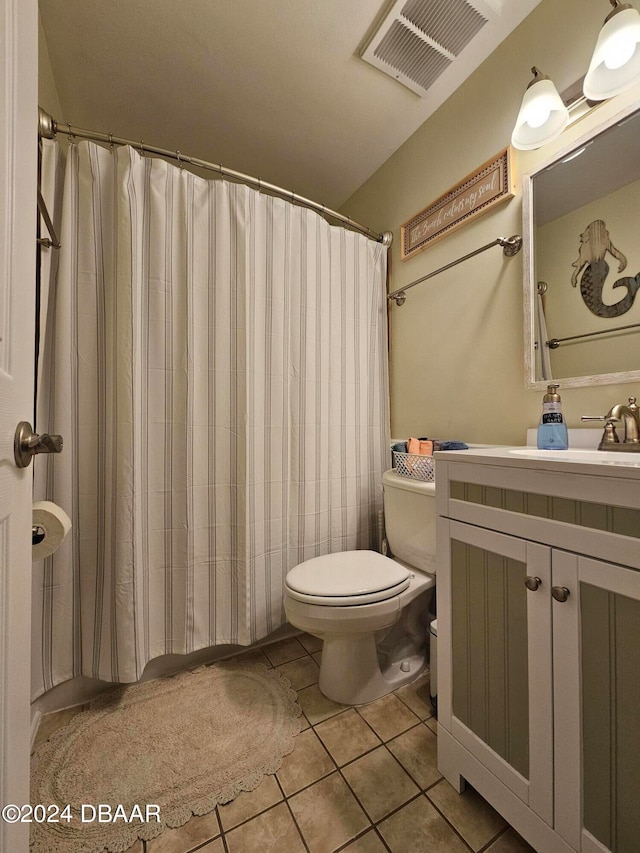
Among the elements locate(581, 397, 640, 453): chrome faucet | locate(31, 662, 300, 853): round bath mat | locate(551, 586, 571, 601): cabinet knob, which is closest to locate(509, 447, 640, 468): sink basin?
locate(581, 397, 640, 453): chrome faucet

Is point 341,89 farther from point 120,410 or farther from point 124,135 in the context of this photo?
point 120,410

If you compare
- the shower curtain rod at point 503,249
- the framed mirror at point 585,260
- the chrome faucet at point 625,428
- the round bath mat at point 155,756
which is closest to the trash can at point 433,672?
the round bath mat at point 155,756

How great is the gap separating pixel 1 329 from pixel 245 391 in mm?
907

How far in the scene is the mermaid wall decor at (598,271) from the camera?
99cm

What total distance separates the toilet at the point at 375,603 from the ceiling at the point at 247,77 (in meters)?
1.61

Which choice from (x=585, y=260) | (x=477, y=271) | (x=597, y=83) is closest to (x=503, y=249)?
(x=477, y=271)

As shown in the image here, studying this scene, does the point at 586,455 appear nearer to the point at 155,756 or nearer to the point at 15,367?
the point at 15,367

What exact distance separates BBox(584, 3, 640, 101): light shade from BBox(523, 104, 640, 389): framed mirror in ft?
0.30

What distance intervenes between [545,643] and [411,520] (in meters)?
0.67

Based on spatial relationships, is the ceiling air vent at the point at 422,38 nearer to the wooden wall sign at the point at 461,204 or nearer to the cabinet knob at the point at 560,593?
the wooden wall sign at the point at 461,204

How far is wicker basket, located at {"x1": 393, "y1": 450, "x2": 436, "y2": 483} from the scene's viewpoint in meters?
1.32

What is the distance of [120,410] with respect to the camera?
118 cm

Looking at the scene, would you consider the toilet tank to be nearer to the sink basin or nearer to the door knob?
the sink basin

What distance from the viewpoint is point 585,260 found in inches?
42.2
